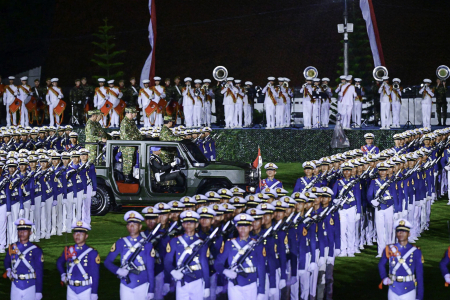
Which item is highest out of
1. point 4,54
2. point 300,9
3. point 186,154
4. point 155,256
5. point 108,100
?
point 300,9

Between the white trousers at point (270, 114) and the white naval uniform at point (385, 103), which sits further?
the white trousers at point (270, 114)

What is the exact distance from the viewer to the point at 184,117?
2875 cm

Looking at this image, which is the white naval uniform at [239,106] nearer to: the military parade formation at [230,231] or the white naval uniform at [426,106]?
the white naval uniform at [426,106]

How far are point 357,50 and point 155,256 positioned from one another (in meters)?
34.2

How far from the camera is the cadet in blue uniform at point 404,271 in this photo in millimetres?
9977

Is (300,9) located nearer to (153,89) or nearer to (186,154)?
(153,89)

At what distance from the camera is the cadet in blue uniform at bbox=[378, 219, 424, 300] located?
9977 mm

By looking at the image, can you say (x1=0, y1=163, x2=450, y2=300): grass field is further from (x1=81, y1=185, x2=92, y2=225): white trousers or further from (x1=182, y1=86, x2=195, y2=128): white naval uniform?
(x1=182, y1=86, x2=195, y2=128): white naval uniform

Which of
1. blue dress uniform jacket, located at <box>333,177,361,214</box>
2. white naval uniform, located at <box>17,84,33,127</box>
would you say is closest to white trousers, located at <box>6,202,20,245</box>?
blue dress uniform jacket, located at <box>333,177,361,214</box>

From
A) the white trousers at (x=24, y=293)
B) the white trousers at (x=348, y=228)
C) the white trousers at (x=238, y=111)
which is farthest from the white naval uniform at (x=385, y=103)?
the white trousers at (x=24, y=293)

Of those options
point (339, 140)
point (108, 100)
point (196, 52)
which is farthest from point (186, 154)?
point (196, 52)

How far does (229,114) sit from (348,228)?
13947 millimetres

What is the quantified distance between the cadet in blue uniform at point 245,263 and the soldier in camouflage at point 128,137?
8280 mm

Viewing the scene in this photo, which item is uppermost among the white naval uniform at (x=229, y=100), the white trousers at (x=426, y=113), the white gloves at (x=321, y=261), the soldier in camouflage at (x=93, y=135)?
the white naval uniform at (x=229, y=100)
